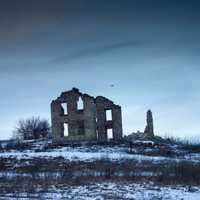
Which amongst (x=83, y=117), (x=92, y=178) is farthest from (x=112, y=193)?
(x=83, y=117)

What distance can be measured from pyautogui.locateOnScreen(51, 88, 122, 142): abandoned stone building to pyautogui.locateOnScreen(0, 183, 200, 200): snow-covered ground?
35262 mm

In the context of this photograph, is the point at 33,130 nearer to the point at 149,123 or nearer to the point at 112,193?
the point at 149,123

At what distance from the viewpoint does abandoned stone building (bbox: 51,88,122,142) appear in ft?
181

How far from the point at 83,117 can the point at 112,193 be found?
3813cm

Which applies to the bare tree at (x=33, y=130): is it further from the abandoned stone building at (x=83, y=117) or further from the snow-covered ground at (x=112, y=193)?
the snow-covered ground at (x=112, y=193)

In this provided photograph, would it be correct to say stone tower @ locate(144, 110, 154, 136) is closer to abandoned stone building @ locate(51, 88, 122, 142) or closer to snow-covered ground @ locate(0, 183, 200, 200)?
abandoned stone building @ locate(51, 88, 122, 142)

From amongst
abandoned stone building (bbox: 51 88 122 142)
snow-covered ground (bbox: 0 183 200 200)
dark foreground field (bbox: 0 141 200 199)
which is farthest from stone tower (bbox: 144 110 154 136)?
snow-covered ground (bbox: 0 183 200 200)

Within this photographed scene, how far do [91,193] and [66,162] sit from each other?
12750mm

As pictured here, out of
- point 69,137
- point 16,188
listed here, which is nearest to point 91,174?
point 16,188

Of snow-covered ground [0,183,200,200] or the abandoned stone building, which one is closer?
snow-covered ground [0,183,200,200]

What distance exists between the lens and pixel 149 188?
1911cm

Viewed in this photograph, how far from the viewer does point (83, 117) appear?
55.5 metres

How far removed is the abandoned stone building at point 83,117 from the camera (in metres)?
55.2

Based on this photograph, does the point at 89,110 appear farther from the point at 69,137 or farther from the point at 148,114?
the point at 148,114
